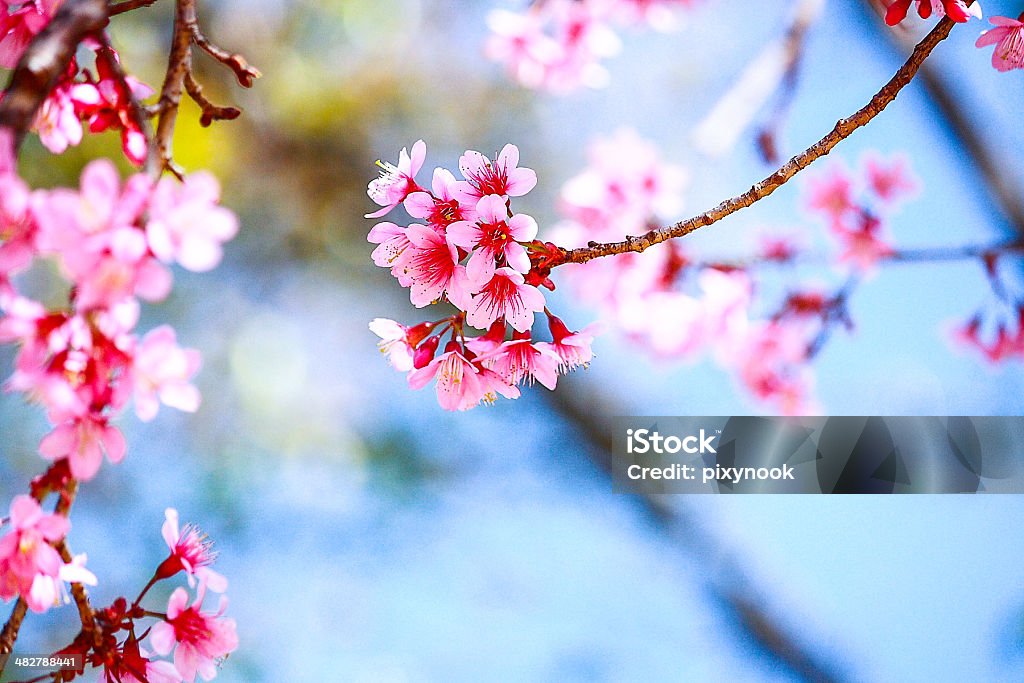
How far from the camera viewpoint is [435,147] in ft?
4.19

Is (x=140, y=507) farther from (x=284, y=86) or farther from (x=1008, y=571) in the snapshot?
(x=1008, y=571)

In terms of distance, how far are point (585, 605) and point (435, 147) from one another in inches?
29.9

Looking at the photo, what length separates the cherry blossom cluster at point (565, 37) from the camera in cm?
128

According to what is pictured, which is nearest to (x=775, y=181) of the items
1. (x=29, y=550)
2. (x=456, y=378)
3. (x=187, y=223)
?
(x=456, y=378)

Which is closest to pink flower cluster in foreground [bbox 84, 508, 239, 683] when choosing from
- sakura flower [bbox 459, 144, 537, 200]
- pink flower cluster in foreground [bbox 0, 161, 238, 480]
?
pink flower cluster in foreground [bbox 0, 161, 238, 480]

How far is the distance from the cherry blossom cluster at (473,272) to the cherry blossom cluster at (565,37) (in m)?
0.59

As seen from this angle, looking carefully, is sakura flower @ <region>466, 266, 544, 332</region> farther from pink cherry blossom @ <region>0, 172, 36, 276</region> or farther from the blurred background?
the blurred background

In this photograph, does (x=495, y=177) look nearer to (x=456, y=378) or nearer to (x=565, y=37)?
(x=456, y=378)

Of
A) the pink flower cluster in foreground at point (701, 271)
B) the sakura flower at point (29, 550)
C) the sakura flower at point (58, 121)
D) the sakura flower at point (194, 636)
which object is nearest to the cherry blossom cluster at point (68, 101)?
the sakura flower at point (58, 121)

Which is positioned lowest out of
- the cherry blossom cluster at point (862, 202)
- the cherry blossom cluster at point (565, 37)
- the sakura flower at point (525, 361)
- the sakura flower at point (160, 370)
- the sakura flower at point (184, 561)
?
the sakura flower at point (184, 561)

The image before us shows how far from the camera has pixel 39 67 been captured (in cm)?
48

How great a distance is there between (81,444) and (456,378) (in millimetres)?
320

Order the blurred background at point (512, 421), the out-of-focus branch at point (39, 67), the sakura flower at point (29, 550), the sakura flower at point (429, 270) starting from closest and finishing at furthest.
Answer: the out-of-focus branch at point (39, 67), the sakura flower at point (29, 550), the sakura flower at point (429, 270), the blurred background at point (512, 421)

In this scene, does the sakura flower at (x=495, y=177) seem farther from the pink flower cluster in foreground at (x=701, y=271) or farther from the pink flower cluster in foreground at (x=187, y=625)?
the pink flower cluster in foreground at (x=701, y=271)
